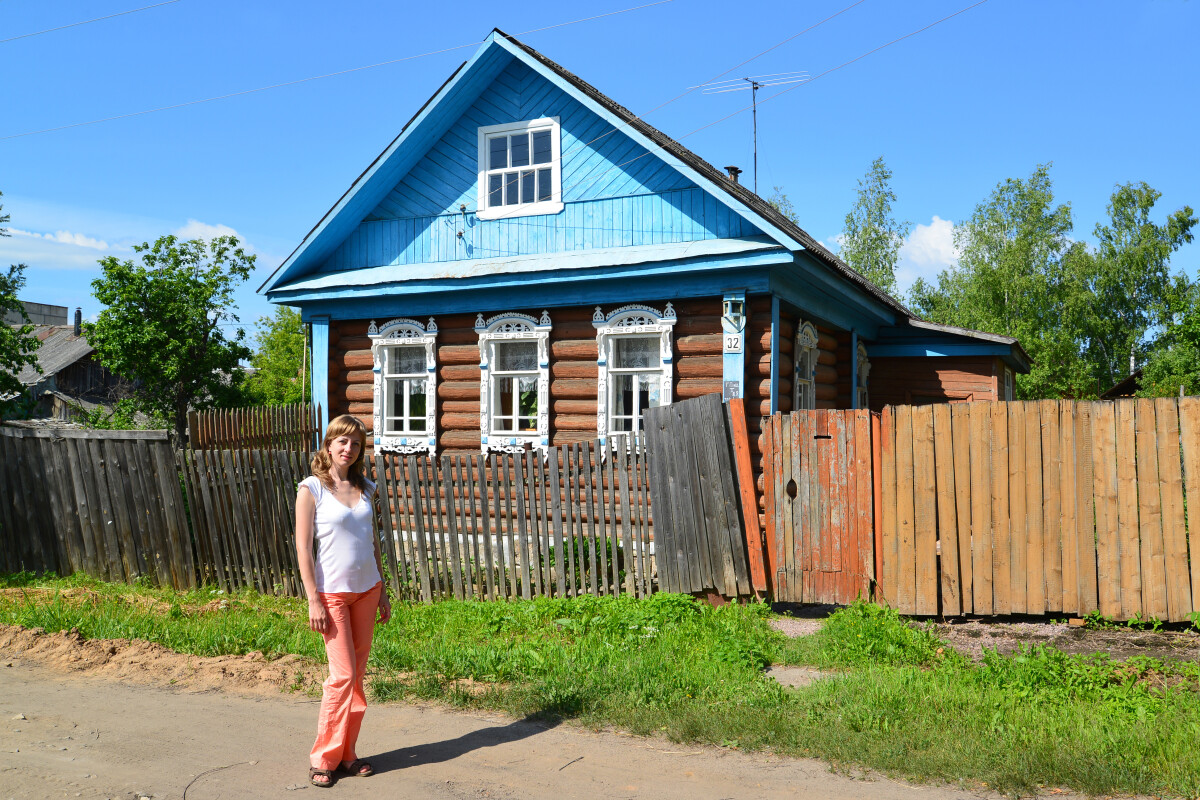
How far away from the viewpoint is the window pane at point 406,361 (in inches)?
499

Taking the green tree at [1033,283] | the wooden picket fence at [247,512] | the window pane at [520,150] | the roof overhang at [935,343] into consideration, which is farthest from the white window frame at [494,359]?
the green tree at [1033,283]

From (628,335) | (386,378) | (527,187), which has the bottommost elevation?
(386,378)

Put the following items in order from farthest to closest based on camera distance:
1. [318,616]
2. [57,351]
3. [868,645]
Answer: [57,351]
[868,645]
[318,616]

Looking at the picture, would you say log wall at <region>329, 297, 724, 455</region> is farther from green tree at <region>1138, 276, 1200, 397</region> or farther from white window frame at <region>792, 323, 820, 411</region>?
green tree at <region>1138, 276, 1200, 397</region>

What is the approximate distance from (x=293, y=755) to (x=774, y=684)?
2707 mm

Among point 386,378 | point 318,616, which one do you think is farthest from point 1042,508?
point 386,378

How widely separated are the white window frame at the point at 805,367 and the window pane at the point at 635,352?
178 centimetres

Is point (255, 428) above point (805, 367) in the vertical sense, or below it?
below

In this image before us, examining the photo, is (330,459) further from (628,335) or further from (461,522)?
(628,335)

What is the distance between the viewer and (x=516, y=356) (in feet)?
39.4

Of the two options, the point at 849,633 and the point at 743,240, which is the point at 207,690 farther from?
the point at 743,240

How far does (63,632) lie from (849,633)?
19.4 feet

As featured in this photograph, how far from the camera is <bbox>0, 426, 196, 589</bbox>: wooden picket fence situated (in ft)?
30.3

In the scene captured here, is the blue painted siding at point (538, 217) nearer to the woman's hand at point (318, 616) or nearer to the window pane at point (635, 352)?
the window pane at point (635, 352)
